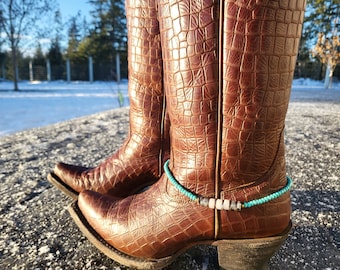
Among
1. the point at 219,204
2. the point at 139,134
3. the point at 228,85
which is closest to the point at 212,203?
the point at 219,204

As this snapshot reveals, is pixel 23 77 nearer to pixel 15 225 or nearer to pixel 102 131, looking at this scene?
pixel 102 131

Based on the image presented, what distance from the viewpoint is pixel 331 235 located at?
640 millimetres

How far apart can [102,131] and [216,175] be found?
1669 mm

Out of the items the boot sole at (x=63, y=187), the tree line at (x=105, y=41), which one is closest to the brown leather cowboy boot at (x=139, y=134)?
the boot sole at (x=63, y=187)

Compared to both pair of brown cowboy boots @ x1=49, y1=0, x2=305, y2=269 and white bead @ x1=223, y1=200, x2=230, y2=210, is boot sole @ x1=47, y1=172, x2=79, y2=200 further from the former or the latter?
white bead @ x1=223, y1=200, x2=230, y2=210

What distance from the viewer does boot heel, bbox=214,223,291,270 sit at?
1.52 ft

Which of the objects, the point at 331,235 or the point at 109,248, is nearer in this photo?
the point at 109,248

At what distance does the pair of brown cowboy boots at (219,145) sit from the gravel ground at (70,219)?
0.26 ft

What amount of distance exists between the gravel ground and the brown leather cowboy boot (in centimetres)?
11

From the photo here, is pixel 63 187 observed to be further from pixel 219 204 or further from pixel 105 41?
pixel 105 41

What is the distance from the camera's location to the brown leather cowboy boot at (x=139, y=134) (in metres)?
0.67

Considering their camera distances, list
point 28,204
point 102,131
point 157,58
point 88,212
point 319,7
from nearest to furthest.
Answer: point 88,212 < point 157,58 < point 28,204 < point 102,131 < point 319,7

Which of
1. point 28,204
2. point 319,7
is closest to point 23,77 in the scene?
point 319,7

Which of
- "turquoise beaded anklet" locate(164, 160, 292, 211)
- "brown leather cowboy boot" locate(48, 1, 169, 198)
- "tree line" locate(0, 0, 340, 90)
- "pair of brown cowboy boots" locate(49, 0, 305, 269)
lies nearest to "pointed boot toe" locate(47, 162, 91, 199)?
"brown leather cowboy boot" locate(48, 1, 169, 198)
